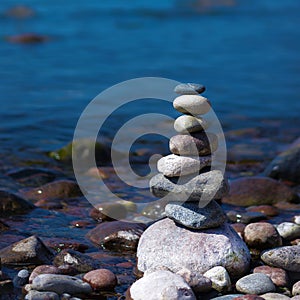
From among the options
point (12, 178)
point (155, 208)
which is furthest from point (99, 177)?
point (155, 208)

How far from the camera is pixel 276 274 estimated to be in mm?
6305

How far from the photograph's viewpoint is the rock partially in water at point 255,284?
19.6 ft

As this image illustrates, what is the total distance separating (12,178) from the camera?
9.45m

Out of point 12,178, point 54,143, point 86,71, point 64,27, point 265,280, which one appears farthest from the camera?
point 64,27

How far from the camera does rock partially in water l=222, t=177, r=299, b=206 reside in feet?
28.2

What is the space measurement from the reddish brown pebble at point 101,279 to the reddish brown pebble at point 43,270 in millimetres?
252

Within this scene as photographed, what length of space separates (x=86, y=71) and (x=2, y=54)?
2.93m

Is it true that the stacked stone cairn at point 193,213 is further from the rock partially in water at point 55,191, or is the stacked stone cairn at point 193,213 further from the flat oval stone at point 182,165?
the rock partially in water at point 55,191

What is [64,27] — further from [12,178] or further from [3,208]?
[3,208]

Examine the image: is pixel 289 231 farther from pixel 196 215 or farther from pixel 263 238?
pixel 196 215

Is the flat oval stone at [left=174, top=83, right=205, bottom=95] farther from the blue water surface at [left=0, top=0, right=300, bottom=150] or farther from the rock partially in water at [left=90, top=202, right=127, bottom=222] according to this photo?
the blue water surface at [left=0, top=0, right=300, bottom=150]

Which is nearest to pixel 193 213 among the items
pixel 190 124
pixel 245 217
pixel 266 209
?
pixel 190 124

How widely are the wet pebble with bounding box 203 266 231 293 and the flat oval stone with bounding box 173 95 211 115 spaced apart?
1309 millimetres

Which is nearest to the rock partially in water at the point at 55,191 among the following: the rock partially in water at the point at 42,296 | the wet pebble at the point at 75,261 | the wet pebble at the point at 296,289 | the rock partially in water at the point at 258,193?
the rock partially in water at the point at 258,193
